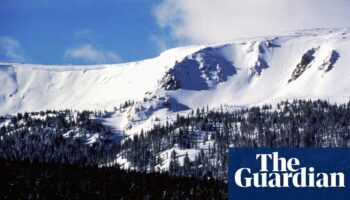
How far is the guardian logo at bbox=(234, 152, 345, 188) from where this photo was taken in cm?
7856

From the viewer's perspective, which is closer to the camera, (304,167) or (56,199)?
(304,167)

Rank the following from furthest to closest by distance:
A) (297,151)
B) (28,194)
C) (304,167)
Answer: (28,194) < (297,151) < (304,167)

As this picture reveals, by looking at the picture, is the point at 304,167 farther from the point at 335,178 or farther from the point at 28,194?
the point at 28,194

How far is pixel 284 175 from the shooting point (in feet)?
257

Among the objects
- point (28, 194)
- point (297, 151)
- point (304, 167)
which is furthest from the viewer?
point (28, 194)

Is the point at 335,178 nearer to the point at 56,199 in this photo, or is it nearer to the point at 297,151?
the point at 297,151

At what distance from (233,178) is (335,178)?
11.2 m

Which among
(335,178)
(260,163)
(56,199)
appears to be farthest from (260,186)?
(56,199)

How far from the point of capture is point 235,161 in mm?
88188

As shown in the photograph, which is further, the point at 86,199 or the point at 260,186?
the point at 86,199

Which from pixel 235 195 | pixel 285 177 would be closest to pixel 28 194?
pixel 235 195

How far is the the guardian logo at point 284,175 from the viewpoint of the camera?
78562 mm

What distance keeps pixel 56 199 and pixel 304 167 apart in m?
124

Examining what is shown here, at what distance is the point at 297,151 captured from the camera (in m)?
86.9
